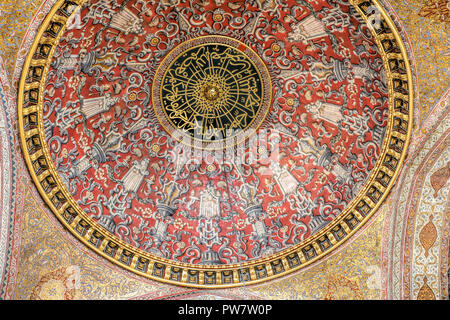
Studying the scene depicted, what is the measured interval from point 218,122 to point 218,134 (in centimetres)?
25

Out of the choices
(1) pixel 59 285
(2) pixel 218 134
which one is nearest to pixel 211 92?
(2) pixel 218 134

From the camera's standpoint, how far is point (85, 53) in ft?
35.0

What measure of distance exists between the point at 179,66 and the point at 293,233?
3875 mm

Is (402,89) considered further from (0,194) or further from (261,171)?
(0,194)

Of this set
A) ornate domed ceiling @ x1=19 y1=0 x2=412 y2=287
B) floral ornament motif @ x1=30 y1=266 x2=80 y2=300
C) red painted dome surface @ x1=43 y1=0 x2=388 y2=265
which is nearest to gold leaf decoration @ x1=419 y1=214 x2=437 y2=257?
ornate domed ceiling @ x1=19 y1=0 x2=412 y2=287

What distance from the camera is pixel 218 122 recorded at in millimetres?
12430

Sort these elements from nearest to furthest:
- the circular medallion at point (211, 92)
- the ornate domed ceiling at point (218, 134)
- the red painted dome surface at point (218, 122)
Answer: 1. the ornate domed ceiling at point (218, 134)
2. the red painted dome surface at point (218, 122)
3. the circular medallion at point (211, 92)

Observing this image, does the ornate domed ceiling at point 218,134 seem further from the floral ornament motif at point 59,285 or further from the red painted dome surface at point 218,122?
the floral ornament motif at point 59,285

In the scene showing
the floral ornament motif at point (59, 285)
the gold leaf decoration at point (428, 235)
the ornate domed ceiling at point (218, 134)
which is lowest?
the floral ornament motif at point (59, 285)

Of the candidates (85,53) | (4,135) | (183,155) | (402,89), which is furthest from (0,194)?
(402,89)

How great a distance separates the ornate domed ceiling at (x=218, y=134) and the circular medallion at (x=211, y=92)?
2 cm

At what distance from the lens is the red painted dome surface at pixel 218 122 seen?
432 inches

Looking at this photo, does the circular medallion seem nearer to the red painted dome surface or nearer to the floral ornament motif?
the red painted dome surface

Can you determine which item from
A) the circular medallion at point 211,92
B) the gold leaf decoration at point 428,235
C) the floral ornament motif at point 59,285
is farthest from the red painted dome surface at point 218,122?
the gold leaf decoration at point 428,235
